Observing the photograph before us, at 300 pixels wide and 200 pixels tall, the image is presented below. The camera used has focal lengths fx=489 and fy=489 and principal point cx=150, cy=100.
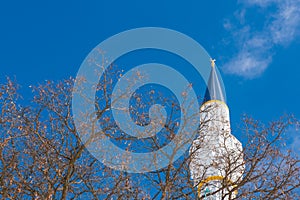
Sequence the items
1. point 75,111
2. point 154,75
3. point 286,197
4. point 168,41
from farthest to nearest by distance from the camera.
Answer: point 168,41
point 154,75
point 75,111
point 286,197

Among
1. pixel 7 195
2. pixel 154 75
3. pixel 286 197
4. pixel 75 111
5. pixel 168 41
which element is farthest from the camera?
pixel 168 41

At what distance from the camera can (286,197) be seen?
455 inches

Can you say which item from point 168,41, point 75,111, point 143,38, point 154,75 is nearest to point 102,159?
point 75,111

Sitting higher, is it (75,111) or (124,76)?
(124,76)

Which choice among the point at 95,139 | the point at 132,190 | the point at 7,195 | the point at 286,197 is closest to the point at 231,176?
the point at 286,197

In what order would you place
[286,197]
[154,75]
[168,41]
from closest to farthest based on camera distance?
[286,197], [154,75], [168,41]

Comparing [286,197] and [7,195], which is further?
[286,197]

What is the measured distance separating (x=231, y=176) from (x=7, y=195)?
5708mm

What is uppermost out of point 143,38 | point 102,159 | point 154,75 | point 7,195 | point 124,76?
point 143,38

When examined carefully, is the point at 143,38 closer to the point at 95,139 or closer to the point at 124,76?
the point at 124,76

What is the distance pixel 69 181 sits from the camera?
38.2ft

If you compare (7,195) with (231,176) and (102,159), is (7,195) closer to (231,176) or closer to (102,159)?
(102,159)

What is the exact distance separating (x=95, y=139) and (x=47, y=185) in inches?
64.5

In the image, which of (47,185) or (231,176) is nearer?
(47,185)
